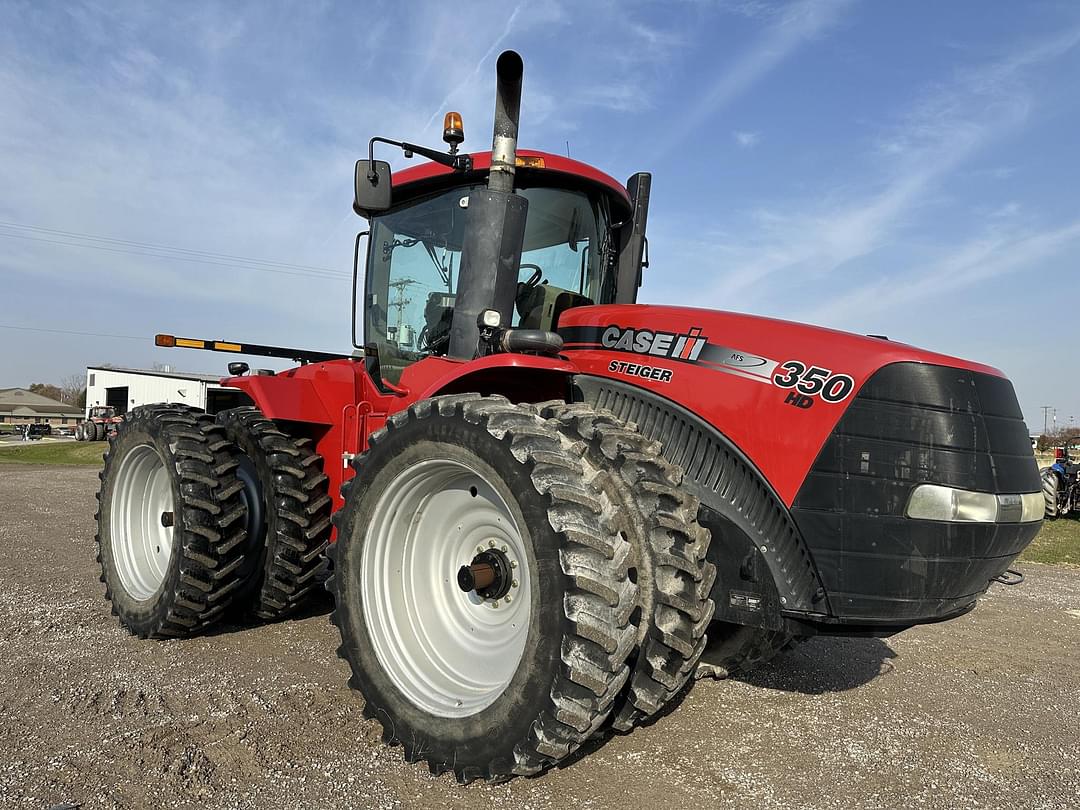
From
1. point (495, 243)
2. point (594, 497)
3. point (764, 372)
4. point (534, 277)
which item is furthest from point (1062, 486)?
point (594, 497)

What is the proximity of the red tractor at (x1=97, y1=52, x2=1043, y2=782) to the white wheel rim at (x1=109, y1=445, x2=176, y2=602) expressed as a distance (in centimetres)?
71

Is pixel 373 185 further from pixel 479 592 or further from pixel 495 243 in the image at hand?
pixel 479 592

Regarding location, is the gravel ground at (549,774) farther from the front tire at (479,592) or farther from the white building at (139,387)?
the white building at (139,387)

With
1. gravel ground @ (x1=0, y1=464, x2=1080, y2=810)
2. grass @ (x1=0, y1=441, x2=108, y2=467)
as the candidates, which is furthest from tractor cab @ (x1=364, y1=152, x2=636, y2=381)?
grass @ (x1=0, y1=441, x2=108, y2=467)

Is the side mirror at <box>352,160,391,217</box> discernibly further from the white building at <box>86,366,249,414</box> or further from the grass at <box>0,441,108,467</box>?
the white building at <box>86,366,249,414</box>

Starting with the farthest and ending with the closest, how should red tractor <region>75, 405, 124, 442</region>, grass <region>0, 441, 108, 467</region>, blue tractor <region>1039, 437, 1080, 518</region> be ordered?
red tractor <region>75, 405, 124, 442</region> → grass <region>0, 441, 108, 467</region> → blue tractor <region>1039, 437, 1080, 518</region>

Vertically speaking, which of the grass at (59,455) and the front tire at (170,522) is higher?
the front tire at (170,522)

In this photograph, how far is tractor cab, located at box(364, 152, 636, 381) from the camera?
13.2 feet

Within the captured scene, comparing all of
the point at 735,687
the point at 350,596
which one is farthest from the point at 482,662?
the point at 735,687

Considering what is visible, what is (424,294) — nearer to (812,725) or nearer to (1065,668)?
(812,725)

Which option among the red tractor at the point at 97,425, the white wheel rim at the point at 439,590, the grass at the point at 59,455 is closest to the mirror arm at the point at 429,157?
the white wheel rim at the point at 439,590

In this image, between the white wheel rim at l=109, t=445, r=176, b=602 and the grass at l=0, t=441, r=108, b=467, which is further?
the grass at l=0, t=441, r=108, b=467

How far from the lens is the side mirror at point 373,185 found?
362 cm

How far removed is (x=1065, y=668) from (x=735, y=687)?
2.25 metres
